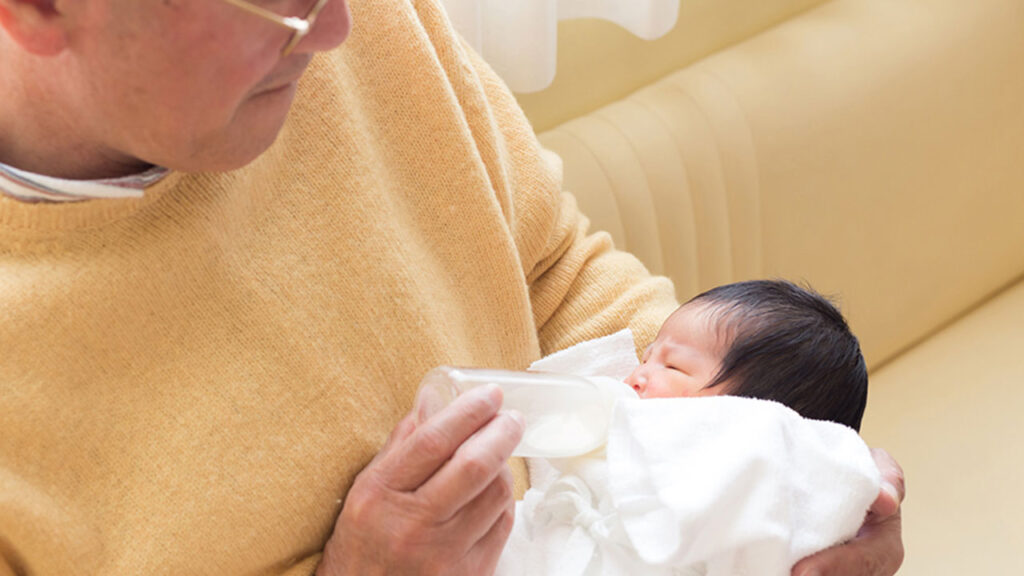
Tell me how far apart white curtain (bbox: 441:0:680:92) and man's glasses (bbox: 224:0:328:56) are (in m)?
0.66

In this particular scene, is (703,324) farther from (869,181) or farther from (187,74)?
(869,181)

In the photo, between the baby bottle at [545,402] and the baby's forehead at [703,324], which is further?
the baby's forehead at [703,324]

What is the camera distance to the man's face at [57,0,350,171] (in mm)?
775

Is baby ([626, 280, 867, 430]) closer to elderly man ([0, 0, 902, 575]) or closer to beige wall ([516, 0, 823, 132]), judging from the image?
elderly man ([0, 0, 902, 575])

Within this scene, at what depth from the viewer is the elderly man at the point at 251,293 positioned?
837 mm

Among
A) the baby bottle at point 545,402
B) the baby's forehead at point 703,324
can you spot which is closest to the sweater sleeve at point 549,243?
the baby's forehead at point 703,324

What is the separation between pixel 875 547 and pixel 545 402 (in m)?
0.37

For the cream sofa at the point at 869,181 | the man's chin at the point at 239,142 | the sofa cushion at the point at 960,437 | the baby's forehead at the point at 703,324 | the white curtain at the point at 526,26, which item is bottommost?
the sofa cushion at the point at 960,437

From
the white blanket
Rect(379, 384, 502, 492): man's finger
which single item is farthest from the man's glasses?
the white blanket

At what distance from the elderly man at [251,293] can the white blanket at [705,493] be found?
7 centimetres

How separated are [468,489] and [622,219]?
0.88m

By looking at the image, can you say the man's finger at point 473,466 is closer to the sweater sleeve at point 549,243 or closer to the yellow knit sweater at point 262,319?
the yellow knit sweater at point 262,319

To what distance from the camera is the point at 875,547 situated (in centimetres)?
110

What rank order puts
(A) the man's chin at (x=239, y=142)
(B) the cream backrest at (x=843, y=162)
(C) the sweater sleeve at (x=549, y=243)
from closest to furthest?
(A) the man's chin at (x=239, y=142) → (C) the sweater sleeve at (x=549, y=243) → (B) the cream backrest at (x=843, y=162)
